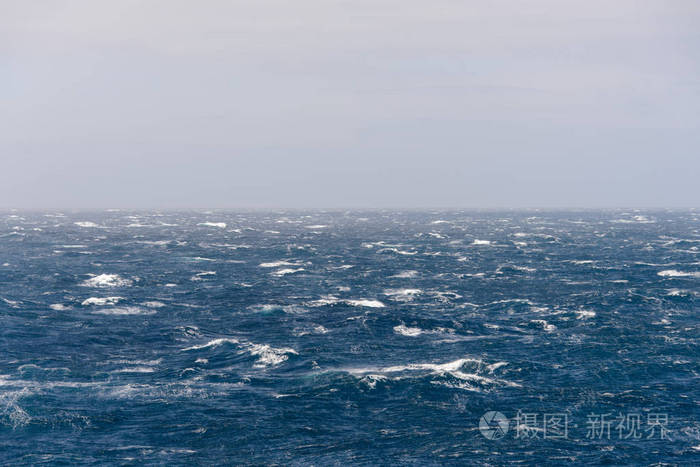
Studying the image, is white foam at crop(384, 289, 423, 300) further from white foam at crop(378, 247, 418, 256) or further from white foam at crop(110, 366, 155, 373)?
white foam at crop(378, 247, 418, 256)

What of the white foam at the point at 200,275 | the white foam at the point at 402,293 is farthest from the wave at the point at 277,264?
the white foam at the point at 402,293

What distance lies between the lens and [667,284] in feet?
320

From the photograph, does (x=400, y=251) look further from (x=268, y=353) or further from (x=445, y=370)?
(x=445, y=370)

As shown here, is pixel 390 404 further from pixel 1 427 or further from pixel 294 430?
pixel 1 427

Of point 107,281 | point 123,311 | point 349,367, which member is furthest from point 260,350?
point 107,281

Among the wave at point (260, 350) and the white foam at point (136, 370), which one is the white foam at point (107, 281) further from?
the white foam at point (136, 370)

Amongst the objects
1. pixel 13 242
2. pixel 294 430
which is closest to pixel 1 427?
pixel 294 430

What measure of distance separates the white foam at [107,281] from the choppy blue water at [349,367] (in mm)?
469

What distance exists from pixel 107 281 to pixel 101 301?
1846cm

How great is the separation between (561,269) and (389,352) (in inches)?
2748

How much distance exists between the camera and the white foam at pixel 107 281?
317ft

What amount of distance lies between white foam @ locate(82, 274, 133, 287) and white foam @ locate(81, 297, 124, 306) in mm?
12587

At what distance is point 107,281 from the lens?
99.9m

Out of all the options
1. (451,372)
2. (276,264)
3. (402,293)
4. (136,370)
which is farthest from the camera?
(276,264)
